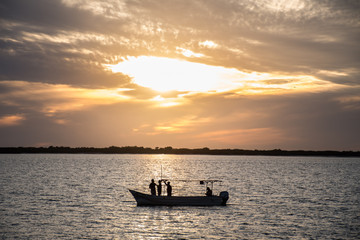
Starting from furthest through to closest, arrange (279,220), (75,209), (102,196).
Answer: (102,196) < (75,209) < (279,220)

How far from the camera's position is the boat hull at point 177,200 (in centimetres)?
4841

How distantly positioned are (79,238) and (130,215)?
1172cm

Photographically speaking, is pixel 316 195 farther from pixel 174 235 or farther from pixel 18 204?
pixel 18 204

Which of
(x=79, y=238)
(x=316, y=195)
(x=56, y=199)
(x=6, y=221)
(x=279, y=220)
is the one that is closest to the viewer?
(x=79, y=238)

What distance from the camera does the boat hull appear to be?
159ft

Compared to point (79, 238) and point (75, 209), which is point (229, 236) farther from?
point (75, 209)

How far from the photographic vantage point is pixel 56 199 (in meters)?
56.0

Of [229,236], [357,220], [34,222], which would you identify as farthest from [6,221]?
[357,220]

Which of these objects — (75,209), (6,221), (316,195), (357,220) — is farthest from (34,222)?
(316,195)

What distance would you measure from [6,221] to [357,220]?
37.5 metres

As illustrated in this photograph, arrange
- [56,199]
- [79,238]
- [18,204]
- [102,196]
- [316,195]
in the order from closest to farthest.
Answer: [79,238] < [18,204] < [56,199] < [102,196] < [316,195]

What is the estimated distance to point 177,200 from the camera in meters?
48.3

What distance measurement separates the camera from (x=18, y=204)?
49562mm

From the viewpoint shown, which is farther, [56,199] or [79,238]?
[56,199]
